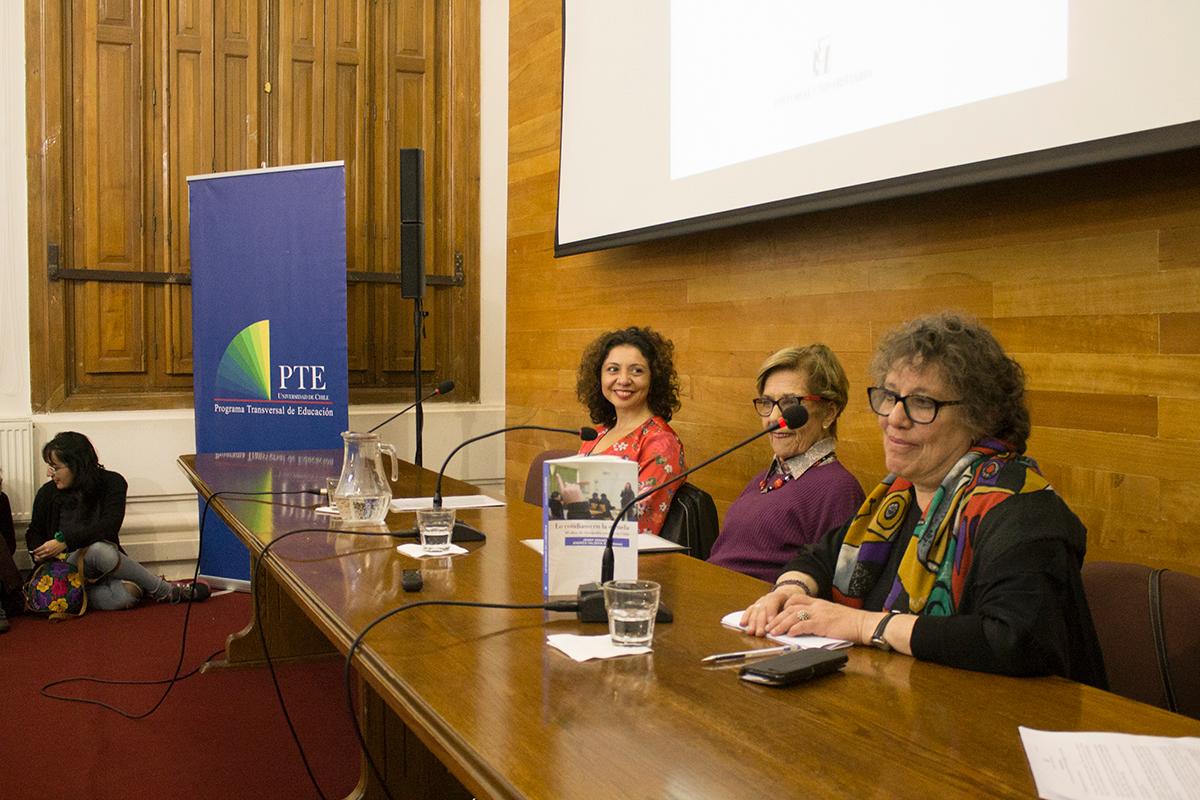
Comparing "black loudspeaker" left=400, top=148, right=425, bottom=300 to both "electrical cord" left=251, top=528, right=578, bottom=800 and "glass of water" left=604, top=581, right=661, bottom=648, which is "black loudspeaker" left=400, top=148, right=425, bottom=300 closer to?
"electrical cord" left=251, top=528, right=578, bottom=800

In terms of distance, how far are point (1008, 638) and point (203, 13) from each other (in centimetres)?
481

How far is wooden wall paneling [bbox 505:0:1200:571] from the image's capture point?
230 cm

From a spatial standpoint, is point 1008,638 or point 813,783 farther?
point 1008,638

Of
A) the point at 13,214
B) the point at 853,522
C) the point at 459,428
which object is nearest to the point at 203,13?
the point at 13,214

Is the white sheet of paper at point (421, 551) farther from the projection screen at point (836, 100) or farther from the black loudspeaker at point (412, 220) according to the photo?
the black loudspeaker at point (412, 220)

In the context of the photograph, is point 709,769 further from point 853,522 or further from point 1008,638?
point 853,522

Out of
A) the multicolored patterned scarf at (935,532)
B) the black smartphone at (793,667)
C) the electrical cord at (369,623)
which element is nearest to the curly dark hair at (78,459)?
the electrical cord at (369,623)

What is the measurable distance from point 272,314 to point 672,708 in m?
3.86

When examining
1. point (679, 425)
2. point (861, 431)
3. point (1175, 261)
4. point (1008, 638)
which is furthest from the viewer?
point (679, 425)

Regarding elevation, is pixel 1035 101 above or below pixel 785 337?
above

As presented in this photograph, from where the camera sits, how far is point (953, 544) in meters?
1.61

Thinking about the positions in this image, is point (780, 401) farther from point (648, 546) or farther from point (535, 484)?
point (535, 484)

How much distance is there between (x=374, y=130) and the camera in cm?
534

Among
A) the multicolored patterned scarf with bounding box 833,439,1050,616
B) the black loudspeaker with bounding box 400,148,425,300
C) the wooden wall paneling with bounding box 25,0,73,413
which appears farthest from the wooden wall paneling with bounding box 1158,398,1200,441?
the wooden wall paneling with bounding box 25,0,73,413
